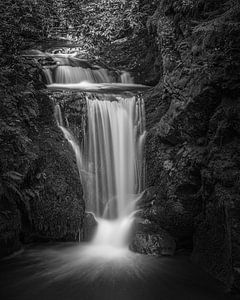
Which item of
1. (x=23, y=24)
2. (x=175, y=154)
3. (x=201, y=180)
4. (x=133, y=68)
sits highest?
(x=23, y=24)

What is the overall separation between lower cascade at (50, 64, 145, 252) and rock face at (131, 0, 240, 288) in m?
0.37

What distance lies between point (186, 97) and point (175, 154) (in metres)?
1.32

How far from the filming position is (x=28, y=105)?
7926 millimetres

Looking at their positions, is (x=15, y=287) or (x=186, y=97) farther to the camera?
(x=186, y=97)

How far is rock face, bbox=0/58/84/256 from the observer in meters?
6.60

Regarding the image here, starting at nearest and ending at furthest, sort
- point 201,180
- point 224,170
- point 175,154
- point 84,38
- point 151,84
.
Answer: point 224,170
point 201,180
point 175,154
point 151,84
point 84,38

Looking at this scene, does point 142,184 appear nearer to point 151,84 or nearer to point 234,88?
point 234,88

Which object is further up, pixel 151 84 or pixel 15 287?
pixel 151 84

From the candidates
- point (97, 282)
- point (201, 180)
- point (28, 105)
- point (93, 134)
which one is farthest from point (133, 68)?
point (97, 282)

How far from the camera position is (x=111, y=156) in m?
8.50

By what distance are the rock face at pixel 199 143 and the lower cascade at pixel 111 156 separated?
37 centimetres

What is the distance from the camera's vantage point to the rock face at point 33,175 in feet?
21.7

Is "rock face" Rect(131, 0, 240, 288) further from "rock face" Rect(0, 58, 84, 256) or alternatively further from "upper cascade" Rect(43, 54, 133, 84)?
"upper cascade" Rect(43, 54, 133, 84)

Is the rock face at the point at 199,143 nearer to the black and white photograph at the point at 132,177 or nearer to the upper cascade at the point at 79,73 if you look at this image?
the black and white photograph at the point at 132,177
